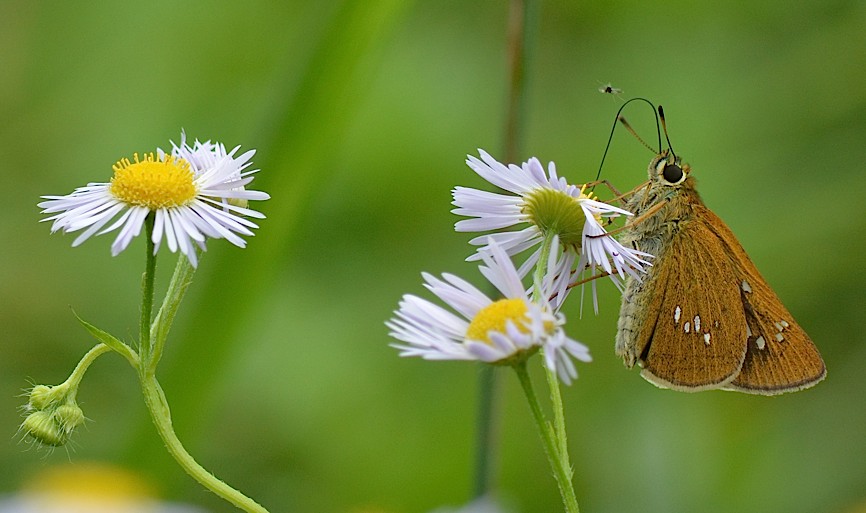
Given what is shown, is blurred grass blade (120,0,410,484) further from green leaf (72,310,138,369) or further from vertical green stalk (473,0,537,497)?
green leaf (72,310,138,369)

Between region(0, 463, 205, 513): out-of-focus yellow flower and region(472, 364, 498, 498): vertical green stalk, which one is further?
region(472, 364, 498, 498): vertical green stalk

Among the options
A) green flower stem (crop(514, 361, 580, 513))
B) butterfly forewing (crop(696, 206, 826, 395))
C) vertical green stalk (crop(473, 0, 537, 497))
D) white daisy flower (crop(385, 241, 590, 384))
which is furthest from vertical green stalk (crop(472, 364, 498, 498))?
green flower stem (crop(514, 361, 580, 513))

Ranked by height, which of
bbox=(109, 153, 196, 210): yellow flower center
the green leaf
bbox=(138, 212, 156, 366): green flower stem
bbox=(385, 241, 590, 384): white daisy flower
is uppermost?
bbox=(109, 153, 196, 210): yellow flower center

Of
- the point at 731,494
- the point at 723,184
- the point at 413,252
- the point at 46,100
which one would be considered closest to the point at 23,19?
the point at 46,100

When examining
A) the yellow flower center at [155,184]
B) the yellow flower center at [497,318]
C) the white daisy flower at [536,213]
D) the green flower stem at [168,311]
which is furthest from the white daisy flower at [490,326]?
the yellow flower center at [155,184]

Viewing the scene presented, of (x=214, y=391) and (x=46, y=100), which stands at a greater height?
(x=46, y=100)

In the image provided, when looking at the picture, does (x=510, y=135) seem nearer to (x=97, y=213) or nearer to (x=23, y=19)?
(x=97, y=213)

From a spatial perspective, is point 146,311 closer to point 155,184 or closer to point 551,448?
point 155,184

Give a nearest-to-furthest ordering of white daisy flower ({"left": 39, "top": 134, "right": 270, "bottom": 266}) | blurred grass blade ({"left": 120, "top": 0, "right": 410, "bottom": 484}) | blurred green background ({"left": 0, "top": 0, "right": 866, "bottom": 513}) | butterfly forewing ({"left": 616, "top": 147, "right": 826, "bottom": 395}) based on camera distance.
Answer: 1. white daisy flower ({"left": 39, "top": 134, "right": 270, "bottom": 266})
2. blurred grass blade ({"left": 120, "top": 0, "right": 410, "bottom": 484})
3. butterfly forewing ({"left": 616, "top": 147, "right": 826, "bottom": 395})
4. blurred green background ({"left": 0, "top": 0, "right": 866, "bottom": 513})
